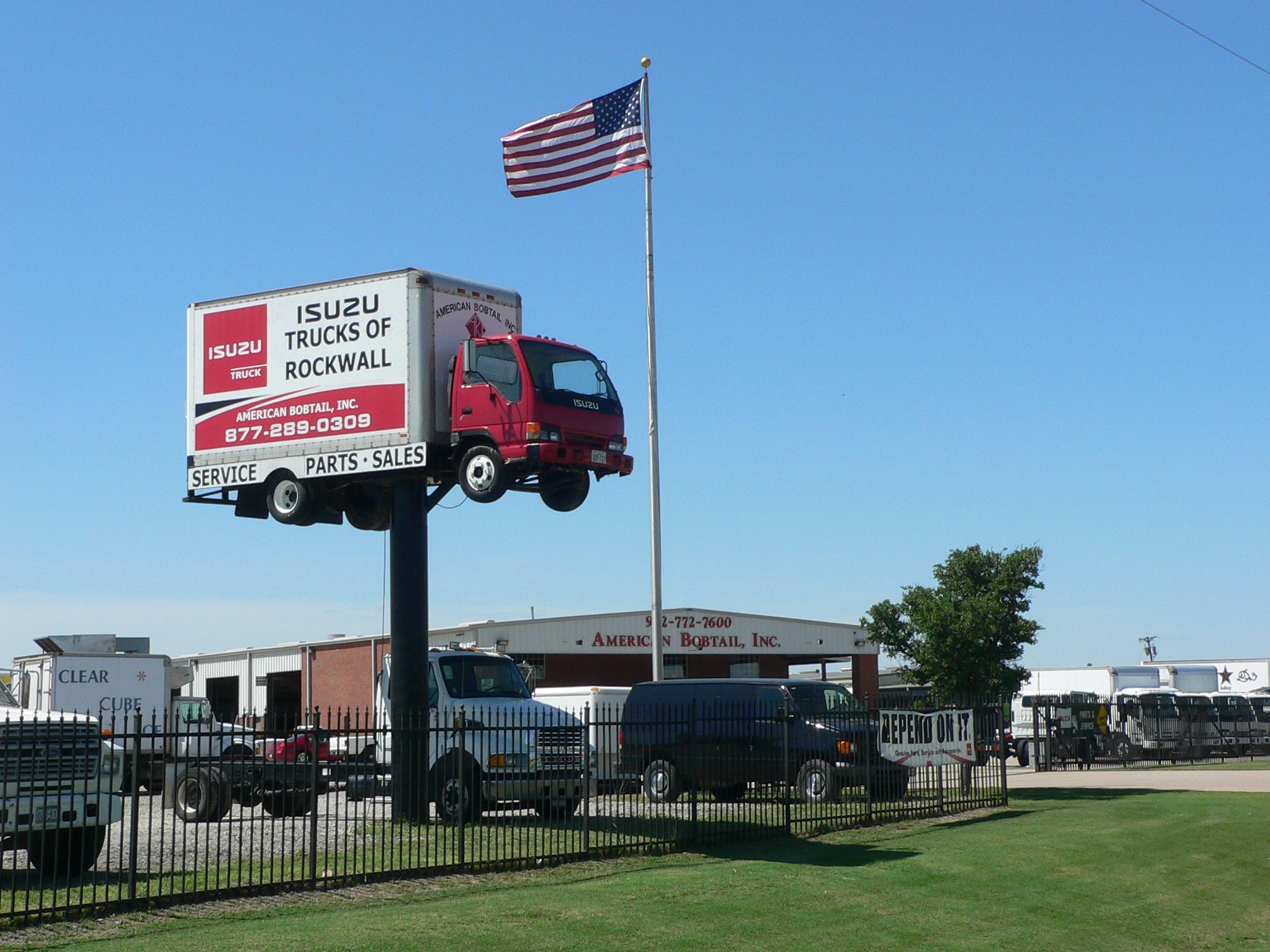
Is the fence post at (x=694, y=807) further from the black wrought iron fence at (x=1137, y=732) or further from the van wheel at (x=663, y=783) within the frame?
the black wrought iron fence at (x=1137, y=732)

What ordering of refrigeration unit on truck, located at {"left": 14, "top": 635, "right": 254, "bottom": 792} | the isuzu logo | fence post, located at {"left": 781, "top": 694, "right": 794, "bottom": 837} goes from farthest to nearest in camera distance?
refrigeration unit on truck, located at {"left": 14, "top": 635, "right": 254, "bottom": 792} → the isuzu logo → fence post, located at {"left": 781, "top": 694, "right": 794, "bottom": 837}

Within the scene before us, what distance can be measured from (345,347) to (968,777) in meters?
11.7

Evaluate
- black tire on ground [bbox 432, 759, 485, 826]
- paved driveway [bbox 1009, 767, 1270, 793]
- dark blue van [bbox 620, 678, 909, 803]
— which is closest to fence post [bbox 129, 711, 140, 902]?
black tire on ground [bbox 432, 759, 485, 826]

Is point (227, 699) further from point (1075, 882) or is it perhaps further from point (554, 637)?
point (1075, 882)

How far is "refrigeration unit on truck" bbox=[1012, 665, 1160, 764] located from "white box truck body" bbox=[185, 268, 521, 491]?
67.0 feet

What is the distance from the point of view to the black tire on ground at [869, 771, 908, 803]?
64.5 feet

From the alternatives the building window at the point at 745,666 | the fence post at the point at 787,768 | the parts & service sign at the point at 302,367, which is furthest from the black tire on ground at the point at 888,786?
the building window at the point at 745,666

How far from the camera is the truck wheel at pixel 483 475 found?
1936cm

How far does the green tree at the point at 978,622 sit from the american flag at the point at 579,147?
1405 cm

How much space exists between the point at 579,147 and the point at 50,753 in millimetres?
16124

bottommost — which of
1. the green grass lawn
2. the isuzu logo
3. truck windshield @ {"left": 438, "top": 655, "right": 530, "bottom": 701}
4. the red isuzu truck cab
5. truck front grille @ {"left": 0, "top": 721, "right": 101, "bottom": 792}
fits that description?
the green grass lawn

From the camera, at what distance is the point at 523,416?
1928 centimetres

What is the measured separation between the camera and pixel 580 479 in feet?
68.1

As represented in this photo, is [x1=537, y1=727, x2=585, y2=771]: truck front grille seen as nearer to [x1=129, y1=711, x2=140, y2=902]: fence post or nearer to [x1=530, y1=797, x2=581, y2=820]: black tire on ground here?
[x1=530, y1=797, x2=581, y2=820]: black tire on ground
